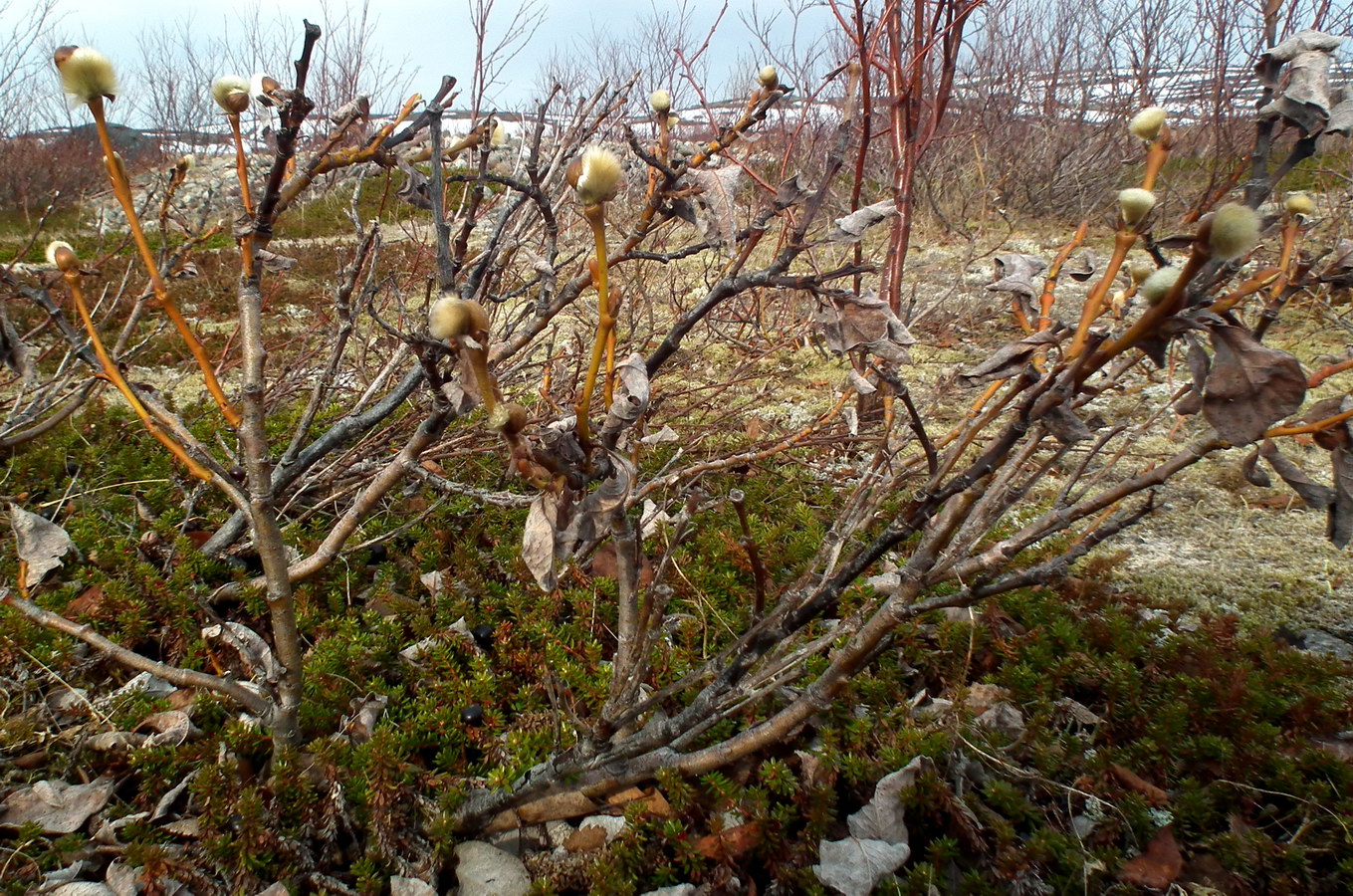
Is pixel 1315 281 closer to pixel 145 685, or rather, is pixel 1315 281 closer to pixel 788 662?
pixel 788 662

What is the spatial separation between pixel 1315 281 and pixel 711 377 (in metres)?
4.03

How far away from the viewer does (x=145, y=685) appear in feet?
6.31

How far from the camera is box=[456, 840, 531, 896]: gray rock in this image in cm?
148

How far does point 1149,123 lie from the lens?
0.88 metres

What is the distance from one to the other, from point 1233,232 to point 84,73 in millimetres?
1291

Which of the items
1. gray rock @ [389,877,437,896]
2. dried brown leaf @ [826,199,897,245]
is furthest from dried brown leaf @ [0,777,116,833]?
dried brown leaf @ [826,199,897,245]

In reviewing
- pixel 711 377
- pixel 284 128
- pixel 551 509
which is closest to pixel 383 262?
pixel 711 377

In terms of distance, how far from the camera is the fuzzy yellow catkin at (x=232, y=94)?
1.10 meters

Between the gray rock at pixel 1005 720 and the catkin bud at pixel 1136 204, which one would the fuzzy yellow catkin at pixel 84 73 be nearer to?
the catkin bud at pixel 1136 204

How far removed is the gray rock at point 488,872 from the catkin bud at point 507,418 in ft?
3.57

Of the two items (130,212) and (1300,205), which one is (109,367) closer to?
(130,212)

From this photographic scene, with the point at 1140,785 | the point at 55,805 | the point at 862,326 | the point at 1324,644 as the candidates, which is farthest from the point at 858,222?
the point at 1324,644

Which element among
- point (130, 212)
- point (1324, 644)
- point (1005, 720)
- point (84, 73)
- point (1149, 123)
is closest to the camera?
point (1149, 123)

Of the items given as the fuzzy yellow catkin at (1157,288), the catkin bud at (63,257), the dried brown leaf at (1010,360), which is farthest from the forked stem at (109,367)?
the fuzzy yellow catkin at (1157,288)
